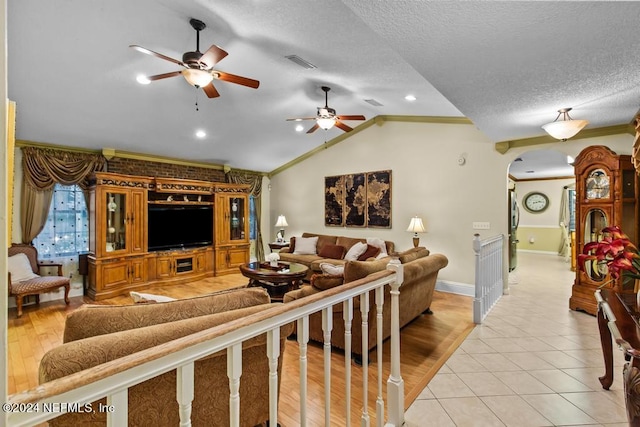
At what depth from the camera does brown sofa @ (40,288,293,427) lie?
3.86 ft

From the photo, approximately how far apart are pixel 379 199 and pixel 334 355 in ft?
11.9

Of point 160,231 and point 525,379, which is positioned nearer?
point 525,379

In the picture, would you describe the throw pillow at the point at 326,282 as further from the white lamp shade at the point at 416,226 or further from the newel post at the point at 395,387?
the white lamp shade at the point at 416,226

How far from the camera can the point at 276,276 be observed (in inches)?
160

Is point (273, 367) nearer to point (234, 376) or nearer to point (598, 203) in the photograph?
point (234, 376)

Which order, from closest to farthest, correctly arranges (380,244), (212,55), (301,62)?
(212,55) → (301,62) → (380,244)

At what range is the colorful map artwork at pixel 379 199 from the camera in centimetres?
581

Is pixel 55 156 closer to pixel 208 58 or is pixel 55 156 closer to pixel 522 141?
pixel 208 58

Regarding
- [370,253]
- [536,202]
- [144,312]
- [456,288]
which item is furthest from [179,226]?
[536,202]

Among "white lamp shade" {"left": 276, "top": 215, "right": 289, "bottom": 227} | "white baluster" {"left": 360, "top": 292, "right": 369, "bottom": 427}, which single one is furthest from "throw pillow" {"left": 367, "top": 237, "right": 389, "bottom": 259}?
"white baluster" {"left": 360, "top": 292, "right": 369, "bottom": 427}

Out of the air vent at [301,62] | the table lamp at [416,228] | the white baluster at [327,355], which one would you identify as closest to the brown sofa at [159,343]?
the white baluster at [327,355]

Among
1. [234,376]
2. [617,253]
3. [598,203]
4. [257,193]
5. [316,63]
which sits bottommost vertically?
[234,376]

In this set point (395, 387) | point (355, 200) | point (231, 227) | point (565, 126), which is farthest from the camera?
point (231, 227)

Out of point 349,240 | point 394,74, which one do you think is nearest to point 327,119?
point 394,74
